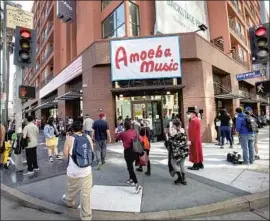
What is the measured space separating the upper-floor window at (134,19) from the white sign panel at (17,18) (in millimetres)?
9606

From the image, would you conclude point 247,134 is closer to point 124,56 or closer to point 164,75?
point 164,75

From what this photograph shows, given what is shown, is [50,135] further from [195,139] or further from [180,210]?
[180,210]

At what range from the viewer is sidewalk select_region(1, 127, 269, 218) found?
487cm

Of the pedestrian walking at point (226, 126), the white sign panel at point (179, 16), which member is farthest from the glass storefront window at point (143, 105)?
the white sign panel at point (179, 16)

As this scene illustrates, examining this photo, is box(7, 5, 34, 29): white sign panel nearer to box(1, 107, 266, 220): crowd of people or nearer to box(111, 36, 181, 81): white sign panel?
box(1, 107, 266, 220): crowd of people

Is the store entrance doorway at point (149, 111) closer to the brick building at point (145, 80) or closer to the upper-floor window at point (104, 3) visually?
the brick building at point (145, 80)

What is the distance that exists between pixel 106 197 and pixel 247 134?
15.9ft

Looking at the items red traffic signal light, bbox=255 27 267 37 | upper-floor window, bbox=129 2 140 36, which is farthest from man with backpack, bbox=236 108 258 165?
upper-floor window, bbox=129 2 140 36

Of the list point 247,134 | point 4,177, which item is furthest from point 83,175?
point 247,134

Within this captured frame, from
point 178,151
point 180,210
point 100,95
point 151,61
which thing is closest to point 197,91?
point 151,61

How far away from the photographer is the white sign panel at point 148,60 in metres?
13.2

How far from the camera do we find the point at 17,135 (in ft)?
24.4

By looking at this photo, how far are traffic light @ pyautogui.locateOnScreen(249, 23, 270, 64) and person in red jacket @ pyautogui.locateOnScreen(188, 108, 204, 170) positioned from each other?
2.18 m

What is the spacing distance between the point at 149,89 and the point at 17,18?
7.42 metres
